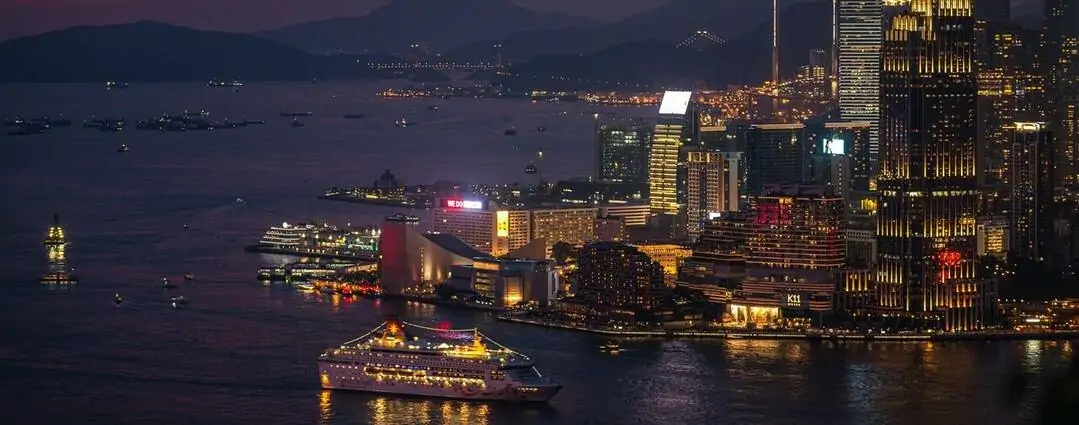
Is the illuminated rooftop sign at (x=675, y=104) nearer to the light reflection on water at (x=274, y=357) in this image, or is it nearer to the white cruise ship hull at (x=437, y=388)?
the light reflection on water at (x=274, y=357)

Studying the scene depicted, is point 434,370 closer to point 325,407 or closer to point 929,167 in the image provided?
point 325,407

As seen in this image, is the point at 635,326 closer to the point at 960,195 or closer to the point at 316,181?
the point at 960,195

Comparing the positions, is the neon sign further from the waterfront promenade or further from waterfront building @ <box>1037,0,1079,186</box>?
waterfront building @ <box>1037,0,1079,186</box>

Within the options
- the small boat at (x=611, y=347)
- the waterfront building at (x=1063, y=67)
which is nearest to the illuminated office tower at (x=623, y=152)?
the waterfront building at (x=1063, y=67)

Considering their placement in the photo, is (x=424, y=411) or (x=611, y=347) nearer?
(x=424, y=411)

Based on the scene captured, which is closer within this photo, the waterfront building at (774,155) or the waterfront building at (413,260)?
the waterfront building at (413,260)

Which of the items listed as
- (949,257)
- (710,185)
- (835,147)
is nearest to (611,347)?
(949,257)
